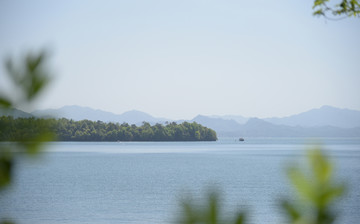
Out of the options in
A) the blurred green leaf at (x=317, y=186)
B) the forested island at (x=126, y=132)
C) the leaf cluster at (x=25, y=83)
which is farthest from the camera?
the forested island at (x=126, y=132)

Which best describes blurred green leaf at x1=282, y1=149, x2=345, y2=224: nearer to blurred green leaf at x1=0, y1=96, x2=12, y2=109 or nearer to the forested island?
blurred green leaf at x1=0, y1=96, x2=12, y2=109

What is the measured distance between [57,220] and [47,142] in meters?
31.7

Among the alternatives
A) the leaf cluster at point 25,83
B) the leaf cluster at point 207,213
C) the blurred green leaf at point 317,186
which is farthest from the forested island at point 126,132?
the blurred green leaf at point 317,186

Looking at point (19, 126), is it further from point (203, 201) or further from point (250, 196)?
point (250, 196)

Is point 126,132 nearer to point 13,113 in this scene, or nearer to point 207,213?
point 13,113

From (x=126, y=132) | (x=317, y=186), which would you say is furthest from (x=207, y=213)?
(x=126, y=132)

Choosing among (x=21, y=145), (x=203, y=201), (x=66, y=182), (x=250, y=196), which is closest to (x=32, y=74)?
(x=21, y=145)

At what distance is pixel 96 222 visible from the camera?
29766mm

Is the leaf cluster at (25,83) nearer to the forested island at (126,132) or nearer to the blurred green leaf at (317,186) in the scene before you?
the blurred green leaf at (317,186)

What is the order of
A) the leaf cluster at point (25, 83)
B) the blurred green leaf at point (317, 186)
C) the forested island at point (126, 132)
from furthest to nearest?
the forested island at point (126, 132) → the leaf cluster at point (25, 83) → the blurred green leaf at point (317, 186)

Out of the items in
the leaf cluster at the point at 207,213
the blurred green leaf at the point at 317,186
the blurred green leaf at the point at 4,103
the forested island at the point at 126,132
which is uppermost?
the forested island at the point at 126,132

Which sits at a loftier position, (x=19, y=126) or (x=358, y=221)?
(x=19, y=126)

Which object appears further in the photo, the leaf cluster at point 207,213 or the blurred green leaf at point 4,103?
the blurred green leaf at point 4,103

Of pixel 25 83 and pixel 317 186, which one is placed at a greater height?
pixel 25 83
